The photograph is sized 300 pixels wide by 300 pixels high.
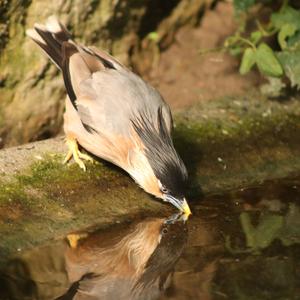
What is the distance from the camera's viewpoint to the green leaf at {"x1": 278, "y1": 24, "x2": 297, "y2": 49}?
823cm

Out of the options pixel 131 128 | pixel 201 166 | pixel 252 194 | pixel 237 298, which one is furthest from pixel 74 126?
pixel 237 298

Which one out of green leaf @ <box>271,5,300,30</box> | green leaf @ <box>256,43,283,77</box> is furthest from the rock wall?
green leaf @ <box>256,43,283,77</box>

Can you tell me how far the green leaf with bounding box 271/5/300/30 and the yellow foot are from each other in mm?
2561

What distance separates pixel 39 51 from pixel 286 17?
236 centimetres

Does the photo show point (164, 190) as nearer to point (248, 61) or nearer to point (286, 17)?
point (248, 61)

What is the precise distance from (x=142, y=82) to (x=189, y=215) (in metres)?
1.17

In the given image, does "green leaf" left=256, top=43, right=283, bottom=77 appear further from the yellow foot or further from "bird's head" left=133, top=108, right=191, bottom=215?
the yellow foot

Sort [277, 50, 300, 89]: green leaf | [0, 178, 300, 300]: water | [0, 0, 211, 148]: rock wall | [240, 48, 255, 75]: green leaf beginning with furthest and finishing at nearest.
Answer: [277, 50, 300, 89]: green leaf
[240, 48, 255, 75]: green leaf
[0, 0, 211, 148]: rock wall
[0, 178, 300, 300]: water

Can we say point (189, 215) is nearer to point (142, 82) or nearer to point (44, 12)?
point (142, 82)

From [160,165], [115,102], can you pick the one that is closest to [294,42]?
[115,102]

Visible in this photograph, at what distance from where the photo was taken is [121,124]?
21.8ft

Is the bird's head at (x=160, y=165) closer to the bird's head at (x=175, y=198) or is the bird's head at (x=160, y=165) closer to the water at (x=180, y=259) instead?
the bird's head at (x=175, y=198)

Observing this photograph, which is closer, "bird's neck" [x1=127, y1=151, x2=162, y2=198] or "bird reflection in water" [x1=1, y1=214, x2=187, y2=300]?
"bird reflection in water" [x1=1, y1=214, x2=187, y2=300]

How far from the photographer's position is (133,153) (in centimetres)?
661
